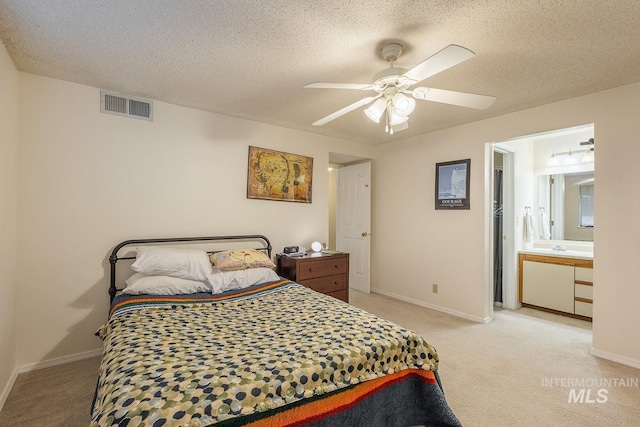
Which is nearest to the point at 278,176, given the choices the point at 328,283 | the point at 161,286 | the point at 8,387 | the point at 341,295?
the point at 328,283

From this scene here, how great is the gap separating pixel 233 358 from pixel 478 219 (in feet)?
10.9

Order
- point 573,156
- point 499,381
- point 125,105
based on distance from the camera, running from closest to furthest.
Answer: point 499,381 → point 125,105 → point 573,156

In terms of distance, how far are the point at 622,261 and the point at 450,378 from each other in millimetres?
1902

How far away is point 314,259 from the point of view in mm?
3449


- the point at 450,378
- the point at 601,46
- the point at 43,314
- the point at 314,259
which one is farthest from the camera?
the point at 314,259

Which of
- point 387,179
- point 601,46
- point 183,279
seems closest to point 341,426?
point 183,279

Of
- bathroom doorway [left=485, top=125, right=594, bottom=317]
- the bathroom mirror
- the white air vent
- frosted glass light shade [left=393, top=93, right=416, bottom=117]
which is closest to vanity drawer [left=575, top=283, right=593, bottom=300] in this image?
bathroom doorway [left=485, top=125, right=594, bottom=317]

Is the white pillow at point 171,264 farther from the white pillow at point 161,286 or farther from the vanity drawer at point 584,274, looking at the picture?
the vanity drawer at point 584,274

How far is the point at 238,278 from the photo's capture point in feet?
8.78

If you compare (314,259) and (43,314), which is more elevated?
(314,259)

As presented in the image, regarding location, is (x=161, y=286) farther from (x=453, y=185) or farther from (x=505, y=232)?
(x=505, y=232)

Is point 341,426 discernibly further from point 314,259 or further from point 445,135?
point 445,135

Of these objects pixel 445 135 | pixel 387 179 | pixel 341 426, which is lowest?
pixel 341 426

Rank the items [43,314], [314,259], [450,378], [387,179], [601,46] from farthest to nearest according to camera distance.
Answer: [387,179] < [314,259] < [43,314] < [450,378] < [601,46]
